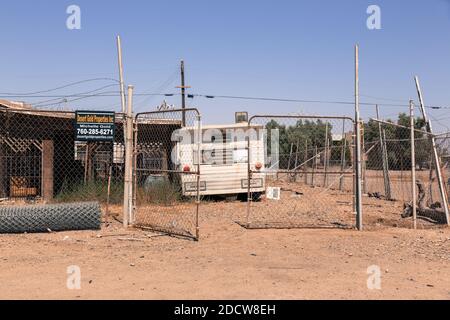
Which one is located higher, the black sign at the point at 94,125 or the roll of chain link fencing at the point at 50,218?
the black sign at the point at 94,125

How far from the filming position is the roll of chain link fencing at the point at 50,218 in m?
9.01

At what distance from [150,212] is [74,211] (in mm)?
2978

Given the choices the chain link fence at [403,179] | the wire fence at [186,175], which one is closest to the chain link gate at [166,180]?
the wire fence at [186,175]

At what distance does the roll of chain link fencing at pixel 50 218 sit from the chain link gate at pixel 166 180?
3.33ft

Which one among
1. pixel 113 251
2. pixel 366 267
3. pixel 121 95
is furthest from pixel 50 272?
pixel 121 95

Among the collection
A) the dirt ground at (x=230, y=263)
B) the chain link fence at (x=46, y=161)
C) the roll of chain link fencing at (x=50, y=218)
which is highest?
the chain link fence at (x=46, y=161)

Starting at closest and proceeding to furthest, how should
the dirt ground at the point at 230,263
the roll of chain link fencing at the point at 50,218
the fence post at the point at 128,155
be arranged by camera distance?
the dirt ground at the point at 230,263 → the roll of chain link fencing at the point at 50,218 → the fence post at the point at 128,155

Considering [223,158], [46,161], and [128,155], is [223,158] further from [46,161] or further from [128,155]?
[46,161]

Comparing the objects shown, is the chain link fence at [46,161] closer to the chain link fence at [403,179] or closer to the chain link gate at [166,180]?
the chain link gate at [166,180]

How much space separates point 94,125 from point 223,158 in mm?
5523

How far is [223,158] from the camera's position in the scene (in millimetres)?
14594

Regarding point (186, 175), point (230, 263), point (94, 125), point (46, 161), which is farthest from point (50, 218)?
point (46, 161)

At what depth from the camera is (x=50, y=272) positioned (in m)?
6.48
